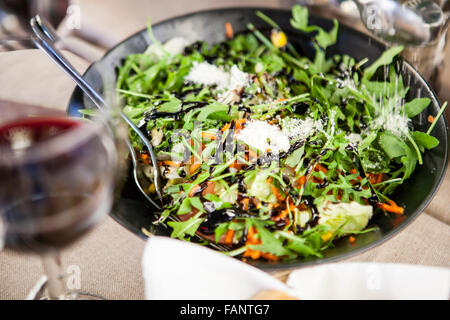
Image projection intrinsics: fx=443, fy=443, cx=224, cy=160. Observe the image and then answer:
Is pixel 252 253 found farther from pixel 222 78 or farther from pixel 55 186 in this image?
pixel 222 78

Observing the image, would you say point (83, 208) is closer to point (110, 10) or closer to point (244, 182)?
point (244, 182)

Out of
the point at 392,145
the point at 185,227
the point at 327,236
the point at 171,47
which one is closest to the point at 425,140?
the point at 392,145

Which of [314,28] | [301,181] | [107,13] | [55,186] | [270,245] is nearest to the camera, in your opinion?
[55,186]

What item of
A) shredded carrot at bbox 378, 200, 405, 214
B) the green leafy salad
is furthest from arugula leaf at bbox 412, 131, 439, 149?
shredded carrot at bbox 378, 200, 405, 214

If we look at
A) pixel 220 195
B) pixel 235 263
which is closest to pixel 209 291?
pixel 235 263

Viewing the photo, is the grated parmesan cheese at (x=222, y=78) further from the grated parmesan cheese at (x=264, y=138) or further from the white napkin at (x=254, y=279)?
the white napkin at (x=254, y=279)
